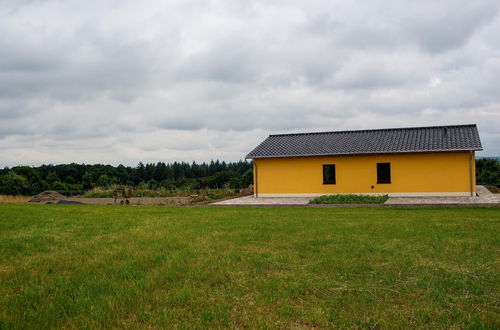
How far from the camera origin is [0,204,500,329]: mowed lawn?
350cm

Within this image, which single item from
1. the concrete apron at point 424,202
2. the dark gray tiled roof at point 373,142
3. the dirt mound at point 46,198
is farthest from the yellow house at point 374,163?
the dirt mound at point 46,198

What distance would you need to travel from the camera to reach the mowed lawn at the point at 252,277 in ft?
11.5

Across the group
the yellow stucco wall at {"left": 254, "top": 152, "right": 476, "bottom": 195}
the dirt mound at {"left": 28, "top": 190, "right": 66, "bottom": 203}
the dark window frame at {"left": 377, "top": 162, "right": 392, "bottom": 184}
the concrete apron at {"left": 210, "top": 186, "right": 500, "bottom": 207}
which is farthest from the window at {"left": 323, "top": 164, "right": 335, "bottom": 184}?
the dirt mound at {"left": 28, "top": 190, "right": 66, "bottom": 203}

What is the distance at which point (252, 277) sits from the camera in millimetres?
4738

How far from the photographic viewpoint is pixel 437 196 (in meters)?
18.4

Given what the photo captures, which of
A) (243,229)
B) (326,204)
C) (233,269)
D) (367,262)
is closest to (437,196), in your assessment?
(326,204)

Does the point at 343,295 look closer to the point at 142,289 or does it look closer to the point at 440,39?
the point at 142,289

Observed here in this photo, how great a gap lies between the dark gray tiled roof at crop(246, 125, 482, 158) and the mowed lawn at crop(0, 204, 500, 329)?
11.1 m

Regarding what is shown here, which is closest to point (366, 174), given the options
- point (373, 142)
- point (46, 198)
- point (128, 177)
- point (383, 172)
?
point (383, 172)

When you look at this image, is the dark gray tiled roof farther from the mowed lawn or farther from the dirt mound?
the mowed lawn

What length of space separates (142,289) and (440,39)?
15.2 metres

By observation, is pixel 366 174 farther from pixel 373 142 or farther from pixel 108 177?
pixel 108 177

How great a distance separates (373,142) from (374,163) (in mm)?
1451

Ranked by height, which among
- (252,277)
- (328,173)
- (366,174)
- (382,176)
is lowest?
(252,277)
